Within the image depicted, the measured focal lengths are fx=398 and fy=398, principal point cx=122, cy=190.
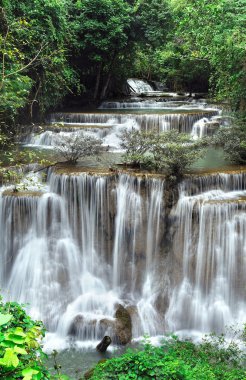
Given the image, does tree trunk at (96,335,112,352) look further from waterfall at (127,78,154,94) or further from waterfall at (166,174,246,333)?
waterfall at (127,78,154,94)

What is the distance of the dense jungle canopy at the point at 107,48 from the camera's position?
1120 centimetres

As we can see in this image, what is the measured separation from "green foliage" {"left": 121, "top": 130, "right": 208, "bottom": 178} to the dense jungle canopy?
2.75m

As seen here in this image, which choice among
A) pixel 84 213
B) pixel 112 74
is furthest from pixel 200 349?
pixel 112 74

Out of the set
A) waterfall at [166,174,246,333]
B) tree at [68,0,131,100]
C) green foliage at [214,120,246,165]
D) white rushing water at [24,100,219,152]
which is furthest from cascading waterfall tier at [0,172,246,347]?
tree at [68,0,131,100]

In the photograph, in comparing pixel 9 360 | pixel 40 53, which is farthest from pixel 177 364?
pixel 40 53

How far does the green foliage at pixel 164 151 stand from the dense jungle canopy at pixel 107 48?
2749 mm

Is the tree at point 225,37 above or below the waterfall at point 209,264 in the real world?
above

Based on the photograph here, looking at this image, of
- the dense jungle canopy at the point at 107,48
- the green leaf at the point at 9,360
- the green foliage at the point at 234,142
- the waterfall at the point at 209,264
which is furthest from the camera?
the dense jungle canopy at the point at 107,48

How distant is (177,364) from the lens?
539cm

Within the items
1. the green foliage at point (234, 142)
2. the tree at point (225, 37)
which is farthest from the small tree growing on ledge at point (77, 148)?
the tree at point (225, 37)

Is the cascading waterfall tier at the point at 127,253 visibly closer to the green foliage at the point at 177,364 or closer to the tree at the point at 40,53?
the green foliage at the point at 177,364

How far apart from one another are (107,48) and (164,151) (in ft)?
33.1

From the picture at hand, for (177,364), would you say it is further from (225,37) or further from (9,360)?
(225,37)

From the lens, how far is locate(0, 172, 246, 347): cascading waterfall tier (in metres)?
8.92
